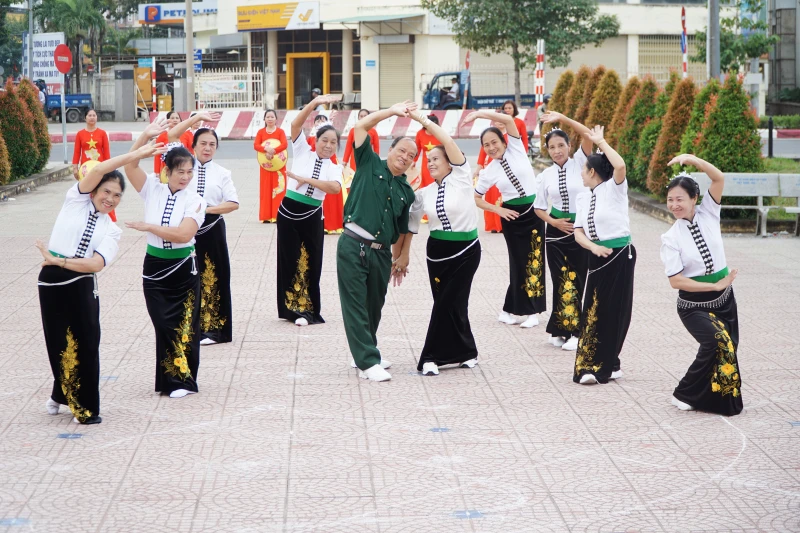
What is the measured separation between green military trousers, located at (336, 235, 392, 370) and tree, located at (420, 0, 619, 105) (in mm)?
32530

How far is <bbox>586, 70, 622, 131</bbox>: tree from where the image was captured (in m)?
21.7

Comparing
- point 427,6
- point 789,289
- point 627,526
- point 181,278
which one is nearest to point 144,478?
point 181,278

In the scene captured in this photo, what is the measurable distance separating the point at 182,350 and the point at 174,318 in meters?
0.24

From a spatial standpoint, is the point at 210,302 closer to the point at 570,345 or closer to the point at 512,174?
the point at 512,174

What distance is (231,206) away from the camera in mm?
9039

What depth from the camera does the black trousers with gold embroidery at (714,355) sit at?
6.86 m

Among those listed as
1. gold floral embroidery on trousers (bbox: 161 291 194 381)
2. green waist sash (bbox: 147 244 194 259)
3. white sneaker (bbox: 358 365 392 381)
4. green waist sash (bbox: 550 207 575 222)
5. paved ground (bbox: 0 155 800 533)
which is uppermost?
green waist sash (bbox: 550 207 575 222)

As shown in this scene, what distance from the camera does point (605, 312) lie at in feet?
25.2

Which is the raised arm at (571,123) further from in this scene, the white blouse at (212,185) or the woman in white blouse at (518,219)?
the white blouse at (212,185)

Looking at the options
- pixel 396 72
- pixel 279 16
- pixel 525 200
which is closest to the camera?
pixel 525 200

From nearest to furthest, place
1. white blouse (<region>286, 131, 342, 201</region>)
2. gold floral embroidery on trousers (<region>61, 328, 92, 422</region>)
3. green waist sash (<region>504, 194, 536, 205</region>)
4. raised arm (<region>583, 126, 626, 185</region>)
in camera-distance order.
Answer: gold floral embroidery on trousers (<region>61, 328, 92, 422</region>), raised arm (<region>583, 126, 626, 185</region>), green waist sash (<region>504, 194, 536, 205</region>), white blouse (<region>286, 131, 342, 201</region>)

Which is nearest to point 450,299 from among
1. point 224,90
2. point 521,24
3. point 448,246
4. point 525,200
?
point 448,246

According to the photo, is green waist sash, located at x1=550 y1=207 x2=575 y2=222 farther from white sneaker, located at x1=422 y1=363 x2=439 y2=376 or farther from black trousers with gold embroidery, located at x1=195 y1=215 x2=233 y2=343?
black trousers with gold embroidery, located at x1=195 y1=215 x2=233 y2=343

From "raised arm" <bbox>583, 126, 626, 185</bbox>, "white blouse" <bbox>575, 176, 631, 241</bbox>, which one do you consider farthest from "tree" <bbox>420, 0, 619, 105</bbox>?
"white blouse" <bbox>575, 176, 631, 241</bbox>
